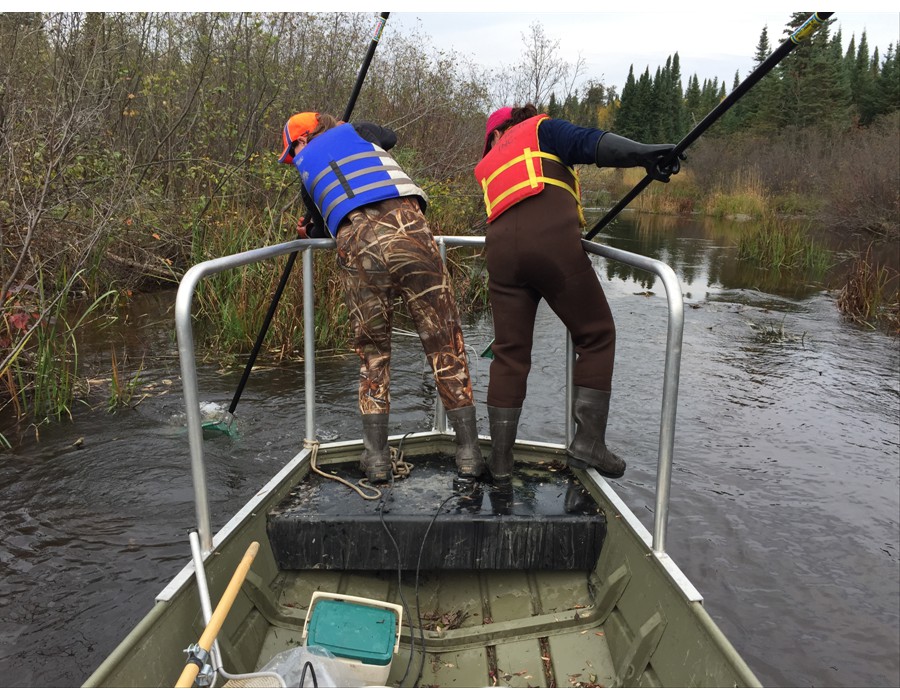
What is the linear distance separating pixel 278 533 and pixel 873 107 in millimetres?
50777

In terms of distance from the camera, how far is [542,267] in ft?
9.21

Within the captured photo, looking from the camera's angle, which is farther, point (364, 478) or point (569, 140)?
point (364, 478)

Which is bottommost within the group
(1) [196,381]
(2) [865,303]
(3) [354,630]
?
(3) [354,630]

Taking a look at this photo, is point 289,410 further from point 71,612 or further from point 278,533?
point 278,533

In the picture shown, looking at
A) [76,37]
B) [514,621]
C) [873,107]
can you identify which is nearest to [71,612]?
[514,621]

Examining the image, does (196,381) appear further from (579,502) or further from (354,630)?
(579,502)

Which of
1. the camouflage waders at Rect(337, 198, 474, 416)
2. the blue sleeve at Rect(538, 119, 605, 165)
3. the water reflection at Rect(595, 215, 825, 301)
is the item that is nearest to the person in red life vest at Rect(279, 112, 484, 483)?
the camouflage waders at Rect(337, 198, 474, 416)

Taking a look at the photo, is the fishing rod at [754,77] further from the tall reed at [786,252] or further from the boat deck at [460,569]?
the tall reed at [786,252]

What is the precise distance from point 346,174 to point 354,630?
1870 mm

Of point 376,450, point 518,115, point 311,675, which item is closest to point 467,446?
point 376,450

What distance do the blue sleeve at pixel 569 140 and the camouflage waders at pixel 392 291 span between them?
639 millimetres

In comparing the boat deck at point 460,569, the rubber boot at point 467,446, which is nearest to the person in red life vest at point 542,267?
the rubber boot at point 467,446

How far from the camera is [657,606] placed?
2.31 meters

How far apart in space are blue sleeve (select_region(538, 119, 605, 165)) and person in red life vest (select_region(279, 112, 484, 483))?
0.63m
